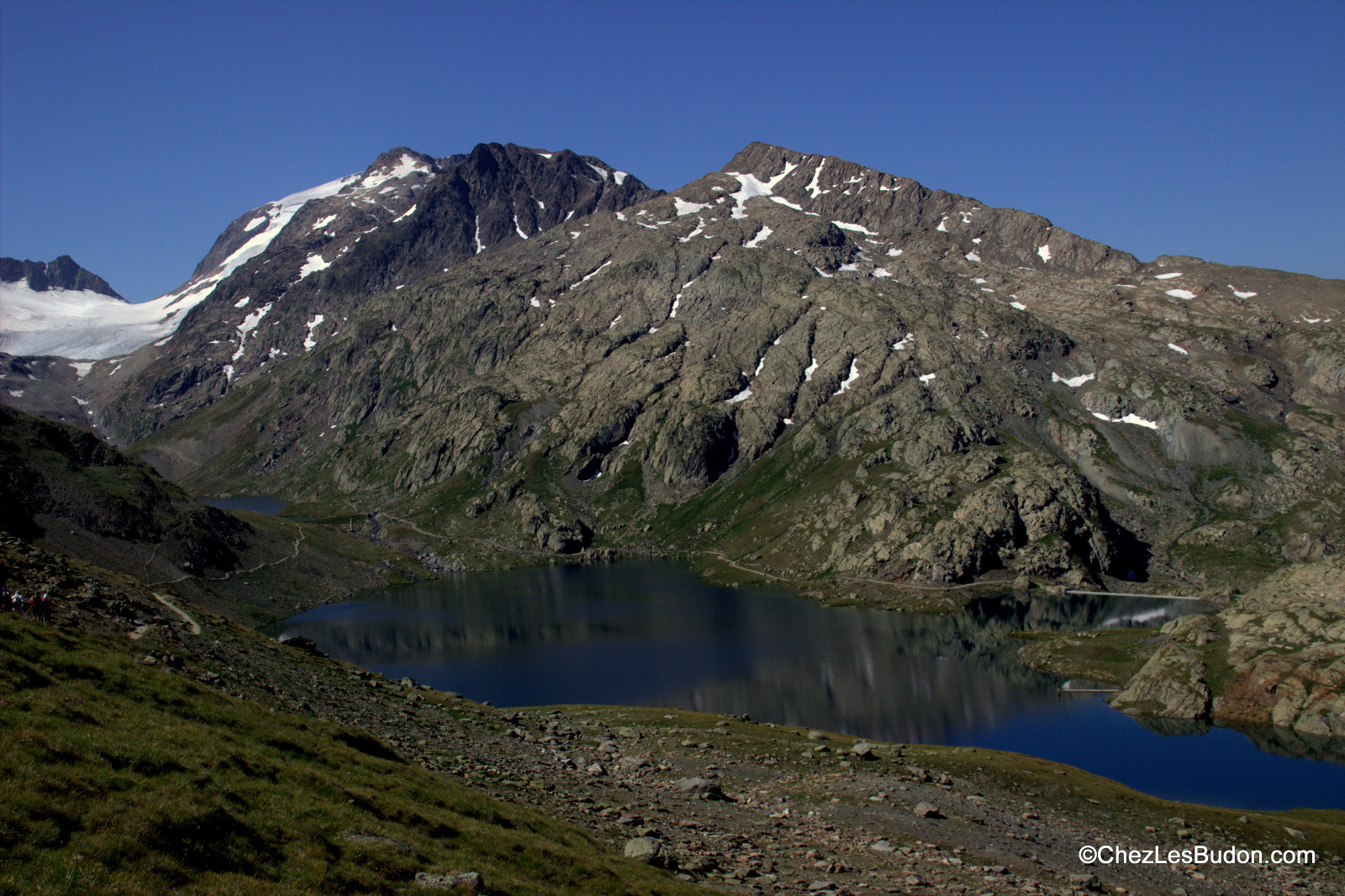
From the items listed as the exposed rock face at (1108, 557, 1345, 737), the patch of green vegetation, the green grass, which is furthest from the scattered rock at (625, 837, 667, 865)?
the patch of green vegetation

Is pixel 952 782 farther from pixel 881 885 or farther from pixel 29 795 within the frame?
pixel 29 795

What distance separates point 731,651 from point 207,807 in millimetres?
120580

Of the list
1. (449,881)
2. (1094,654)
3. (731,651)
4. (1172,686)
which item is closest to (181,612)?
(449,881)

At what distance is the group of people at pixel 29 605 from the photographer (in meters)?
40.5

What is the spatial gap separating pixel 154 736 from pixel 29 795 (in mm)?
7455

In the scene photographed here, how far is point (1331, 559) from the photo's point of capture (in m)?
131

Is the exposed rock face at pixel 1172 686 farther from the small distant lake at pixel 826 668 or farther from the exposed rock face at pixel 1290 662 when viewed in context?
the small distant lake at pixel 826 668

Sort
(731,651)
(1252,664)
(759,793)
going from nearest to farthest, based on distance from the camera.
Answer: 1. (759,793)
2. (1252,664)
3. (731,651)

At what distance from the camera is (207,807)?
20.5 meters

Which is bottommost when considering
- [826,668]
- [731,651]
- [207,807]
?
[826,668]

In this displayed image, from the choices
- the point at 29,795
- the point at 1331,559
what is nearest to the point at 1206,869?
the point at 29,795

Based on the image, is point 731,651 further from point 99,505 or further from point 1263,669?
point 99,505

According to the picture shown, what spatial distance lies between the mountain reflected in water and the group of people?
68.3 meters

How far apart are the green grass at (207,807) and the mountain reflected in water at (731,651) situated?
2944 inches
